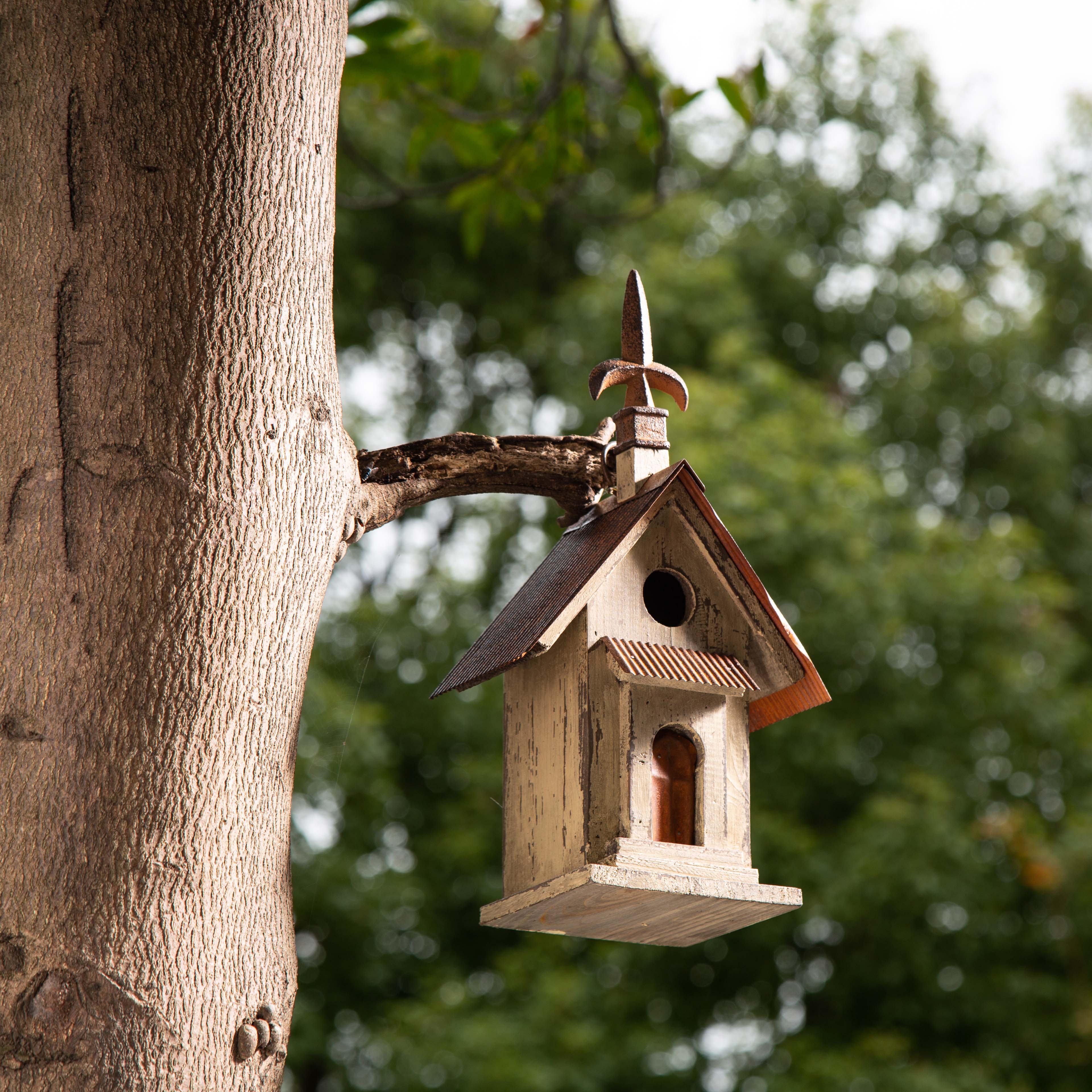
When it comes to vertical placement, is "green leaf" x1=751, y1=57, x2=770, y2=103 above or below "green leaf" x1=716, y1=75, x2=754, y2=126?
A: above

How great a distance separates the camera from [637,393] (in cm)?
208

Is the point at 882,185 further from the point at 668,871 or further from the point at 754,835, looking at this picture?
the point at 668,871

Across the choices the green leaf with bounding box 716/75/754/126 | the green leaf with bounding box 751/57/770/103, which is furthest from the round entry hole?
the green leaf with bounding box 751/57/770/103

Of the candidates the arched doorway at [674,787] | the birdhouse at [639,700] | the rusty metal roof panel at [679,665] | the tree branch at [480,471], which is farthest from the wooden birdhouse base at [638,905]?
the tree branch at [480,471]

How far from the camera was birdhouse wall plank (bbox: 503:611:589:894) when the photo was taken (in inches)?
74.5

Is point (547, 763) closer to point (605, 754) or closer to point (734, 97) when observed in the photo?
point (605, 754)

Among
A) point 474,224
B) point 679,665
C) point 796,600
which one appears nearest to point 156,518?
point 679,665

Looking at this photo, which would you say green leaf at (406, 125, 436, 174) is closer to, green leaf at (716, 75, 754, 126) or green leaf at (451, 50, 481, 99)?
green leaf at (451, 50, 481, 99)

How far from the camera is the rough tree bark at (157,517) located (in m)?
1.37

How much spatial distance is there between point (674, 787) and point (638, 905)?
0.65 ft

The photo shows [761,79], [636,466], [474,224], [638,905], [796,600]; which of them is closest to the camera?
[638,905]

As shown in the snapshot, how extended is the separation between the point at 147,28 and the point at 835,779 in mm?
7216

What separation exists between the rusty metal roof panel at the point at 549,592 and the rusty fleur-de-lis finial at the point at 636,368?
18 centimetres

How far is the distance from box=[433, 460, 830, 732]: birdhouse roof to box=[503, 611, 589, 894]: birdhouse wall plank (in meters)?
0.05
